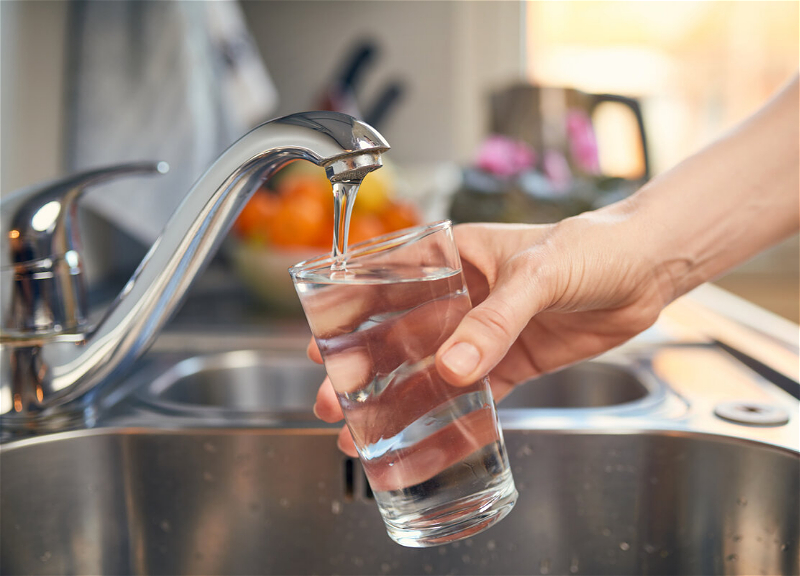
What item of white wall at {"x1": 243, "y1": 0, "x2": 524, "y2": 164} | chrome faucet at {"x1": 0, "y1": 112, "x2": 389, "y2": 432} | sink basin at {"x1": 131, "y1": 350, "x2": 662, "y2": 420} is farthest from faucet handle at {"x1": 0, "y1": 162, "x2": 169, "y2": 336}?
white wall at {"x1": 243, "y1": 0, "x2": 524, "y2": 164}

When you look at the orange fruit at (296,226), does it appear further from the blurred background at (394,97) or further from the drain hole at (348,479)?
the drain hole at (348,479)

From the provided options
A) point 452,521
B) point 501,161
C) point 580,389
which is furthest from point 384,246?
point 501,161

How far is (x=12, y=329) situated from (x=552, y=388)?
Answer: 514mm

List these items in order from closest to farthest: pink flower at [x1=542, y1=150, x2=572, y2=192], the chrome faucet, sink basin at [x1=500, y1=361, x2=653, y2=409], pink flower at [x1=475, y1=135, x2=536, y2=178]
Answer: the chrome faucet, sink basin at [x1=500, y1=361, x2=653, y2=409], pink flower at [x1=475, y1=135, x2=536, y2=178], pink flower at [x1=542, y1=150, x2=572, y2=192]

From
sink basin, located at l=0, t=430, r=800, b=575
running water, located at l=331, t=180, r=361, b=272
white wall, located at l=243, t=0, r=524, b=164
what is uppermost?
white wall, located at l=243, t=0, r=524, b=164

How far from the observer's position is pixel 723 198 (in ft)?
1.79

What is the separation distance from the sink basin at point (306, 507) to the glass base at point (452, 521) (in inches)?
6.0

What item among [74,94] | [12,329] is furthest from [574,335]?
[74,94]

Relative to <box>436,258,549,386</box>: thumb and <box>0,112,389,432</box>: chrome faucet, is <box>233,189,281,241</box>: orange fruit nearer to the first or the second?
<box>0,112,389,432</box>: chrome faucet

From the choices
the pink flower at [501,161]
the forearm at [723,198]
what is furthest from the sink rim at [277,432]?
the pink flower at [501,161]

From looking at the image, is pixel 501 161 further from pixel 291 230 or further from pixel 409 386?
pixel 409 386

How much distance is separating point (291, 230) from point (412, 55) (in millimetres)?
1286

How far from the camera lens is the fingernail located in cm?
33

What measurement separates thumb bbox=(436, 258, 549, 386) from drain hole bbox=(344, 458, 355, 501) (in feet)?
0.67
